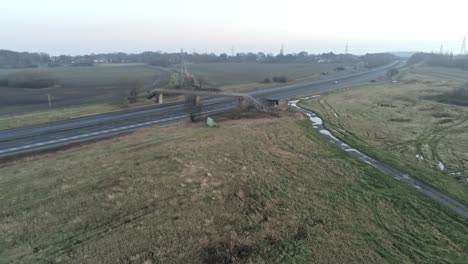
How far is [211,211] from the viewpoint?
63.5ft

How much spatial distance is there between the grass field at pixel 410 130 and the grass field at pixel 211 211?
446 centimetres

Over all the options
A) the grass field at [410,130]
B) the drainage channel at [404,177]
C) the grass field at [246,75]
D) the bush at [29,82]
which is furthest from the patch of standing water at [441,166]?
the bush at [29,82]

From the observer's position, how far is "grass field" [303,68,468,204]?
27097 millimetres

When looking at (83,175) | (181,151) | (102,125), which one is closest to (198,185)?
(181,151)

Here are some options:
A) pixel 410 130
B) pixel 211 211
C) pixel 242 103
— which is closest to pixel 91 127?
pixel 242 103

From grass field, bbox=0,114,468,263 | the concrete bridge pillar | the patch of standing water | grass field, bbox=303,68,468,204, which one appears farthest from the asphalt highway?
the patch of standing water

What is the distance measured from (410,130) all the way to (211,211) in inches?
1267

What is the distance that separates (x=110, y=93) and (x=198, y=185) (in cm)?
5581

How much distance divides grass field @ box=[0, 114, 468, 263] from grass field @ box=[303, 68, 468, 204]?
4.46 metres

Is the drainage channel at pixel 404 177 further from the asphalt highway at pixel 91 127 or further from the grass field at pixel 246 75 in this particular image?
the grass field at pixel 246 75

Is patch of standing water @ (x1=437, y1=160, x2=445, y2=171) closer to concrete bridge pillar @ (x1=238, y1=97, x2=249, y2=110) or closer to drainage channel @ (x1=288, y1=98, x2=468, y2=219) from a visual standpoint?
drainage channel @ (x1=288, y1=98, x2=468, y2=219)

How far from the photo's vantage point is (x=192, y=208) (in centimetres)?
1955

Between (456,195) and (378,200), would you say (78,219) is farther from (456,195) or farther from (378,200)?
(456,195)

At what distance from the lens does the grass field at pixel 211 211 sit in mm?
15578
